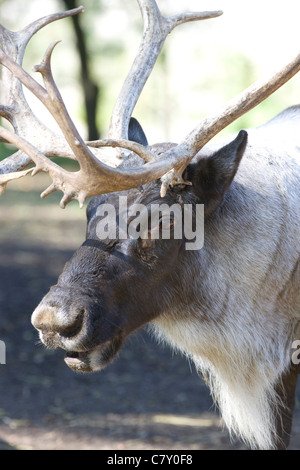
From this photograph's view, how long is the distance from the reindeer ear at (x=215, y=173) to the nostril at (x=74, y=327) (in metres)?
0.79

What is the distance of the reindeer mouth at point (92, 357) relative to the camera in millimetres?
2711

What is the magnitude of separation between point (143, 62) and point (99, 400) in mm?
3138

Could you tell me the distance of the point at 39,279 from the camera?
26.9 ft

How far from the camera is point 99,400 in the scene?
5465 mm

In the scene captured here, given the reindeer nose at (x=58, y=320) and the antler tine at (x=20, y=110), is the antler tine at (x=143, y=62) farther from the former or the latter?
the reindeer nose at (x=58, y=320)

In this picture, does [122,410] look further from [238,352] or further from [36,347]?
[238,352]

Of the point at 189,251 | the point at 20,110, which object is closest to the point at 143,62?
the point at 20,110

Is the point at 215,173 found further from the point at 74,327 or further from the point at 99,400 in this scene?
the point at 99,400

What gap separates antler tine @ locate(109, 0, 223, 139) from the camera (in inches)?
133

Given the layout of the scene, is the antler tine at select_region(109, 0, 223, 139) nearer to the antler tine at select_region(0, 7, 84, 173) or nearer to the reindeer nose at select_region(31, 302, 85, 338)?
the antler tine at select_region(0, 7, 84, 173)

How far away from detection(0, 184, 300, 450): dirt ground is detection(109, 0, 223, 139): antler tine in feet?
3.74

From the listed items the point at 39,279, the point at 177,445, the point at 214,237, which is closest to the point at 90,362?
the point at 214,237

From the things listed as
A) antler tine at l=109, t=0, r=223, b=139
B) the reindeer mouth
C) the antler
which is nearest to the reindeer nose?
the reindeer mouth

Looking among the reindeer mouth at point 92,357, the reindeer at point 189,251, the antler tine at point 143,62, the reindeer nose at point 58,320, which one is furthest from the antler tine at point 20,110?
the reindeer mouth at point 92,357
